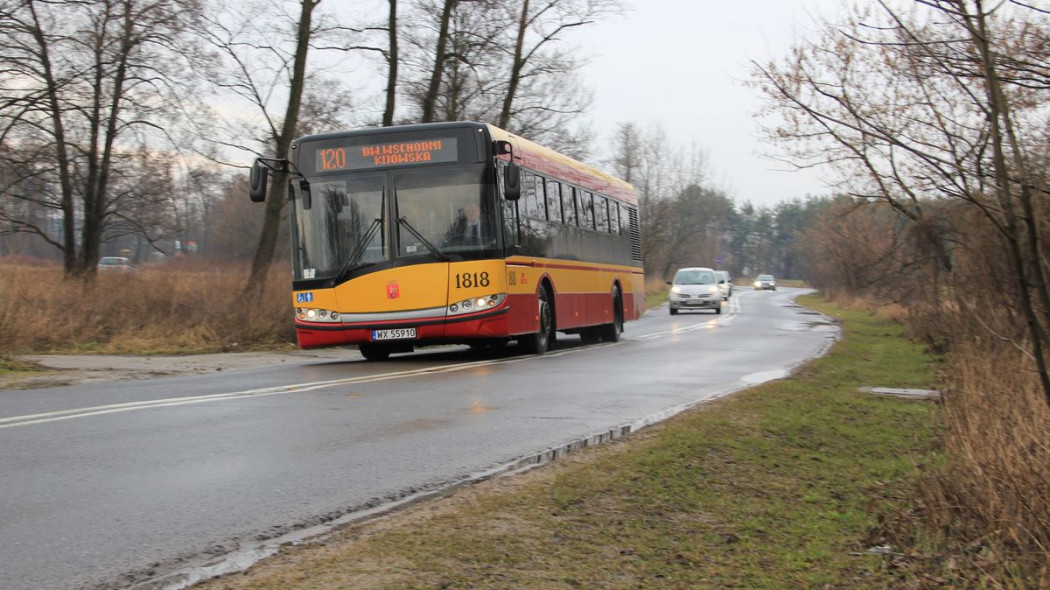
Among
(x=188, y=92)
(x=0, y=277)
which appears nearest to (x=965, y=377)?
(x=0, y=277)

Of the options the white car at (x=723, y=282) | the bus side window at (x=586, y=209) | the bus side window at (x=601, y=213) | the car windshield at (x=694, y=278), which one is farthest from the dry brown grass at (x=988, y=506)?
the white car at (x=723, y=282)

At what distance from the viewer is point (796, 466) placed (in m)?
7.20

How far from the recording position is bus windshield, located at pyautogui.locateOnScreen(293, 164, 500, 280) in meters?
15.9

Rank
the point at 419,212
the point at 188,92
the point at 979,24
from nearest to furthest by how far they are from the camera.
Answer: the point at 979,24
the point at 419,212
the point at 188,92

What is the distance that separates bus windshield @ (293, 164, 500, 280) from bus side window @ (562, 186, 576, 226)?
4312 millimetres

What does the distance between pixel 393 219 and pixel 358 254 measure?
73cm

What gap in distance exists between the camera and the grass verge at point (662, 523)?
4328mm

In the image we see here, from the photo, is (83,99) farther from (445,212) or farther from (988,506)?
(988,506)

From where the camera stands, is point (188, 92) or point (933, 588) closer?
point (933, 588)

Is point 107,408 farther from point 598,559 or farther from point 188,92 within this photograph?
point 188,92

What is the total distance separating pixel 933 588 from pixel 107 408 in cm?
701

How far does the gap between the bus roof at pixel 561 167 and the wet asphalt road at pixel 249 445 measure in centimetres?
431

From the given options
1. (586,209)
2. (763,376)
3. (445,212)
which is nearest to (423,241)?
(445,212)

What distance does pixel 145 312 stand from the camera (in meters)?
20.9
